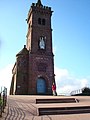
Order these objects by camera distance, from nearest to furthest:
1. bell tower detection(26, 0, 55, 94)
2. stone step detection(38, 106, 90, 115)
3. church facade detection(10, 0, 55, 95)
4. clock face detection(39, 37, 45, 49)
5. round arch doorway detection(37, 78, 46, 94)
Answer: stone step detection(38, 106, 90, 115)
church facade detection(10, 0, 55, 95)
round arch doorway detection(37, 78, 46, 94)
bell tower detection(26, 0, 55, 94)
clock face detection(39, 37, 45, 49)

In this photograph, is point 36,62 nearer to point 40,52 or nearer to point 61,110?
point 40,52

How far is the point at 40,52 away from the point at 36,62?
7.43ft

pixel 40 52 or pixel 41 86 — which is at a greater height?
pixel 40 52

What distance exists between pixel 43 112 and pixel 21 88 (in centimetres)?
2397

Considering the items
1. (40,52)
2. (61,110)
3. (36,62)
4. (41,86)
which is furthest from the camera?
(40,52)

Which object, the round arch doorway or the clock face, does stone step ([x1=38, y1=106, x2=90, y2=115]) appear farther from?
the clock face

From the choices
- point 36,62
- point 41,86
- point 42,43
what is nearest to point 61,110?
point 41,86

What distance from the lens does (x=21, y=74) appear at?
3506 cm

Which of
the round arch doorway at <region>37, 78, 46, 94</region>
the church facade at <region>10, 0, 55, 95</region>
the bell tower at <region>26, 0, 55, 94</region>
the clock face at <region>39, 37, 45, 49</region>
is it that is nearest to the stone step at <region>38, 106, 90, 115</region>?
the church facade at <region>10, 0, 55, 95</region>

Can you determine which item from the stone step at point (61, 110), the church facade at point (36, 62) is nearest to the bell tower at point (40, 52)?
the church facade at point (36, 62)

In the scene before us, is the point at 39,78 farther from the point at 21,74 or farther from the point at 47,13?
the point at 47,13

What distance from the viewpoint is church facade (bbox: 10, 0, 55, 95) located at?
3441 cm

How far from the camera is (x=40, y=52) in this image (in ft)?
121

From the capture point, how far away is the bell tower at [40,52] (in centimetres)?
3491
